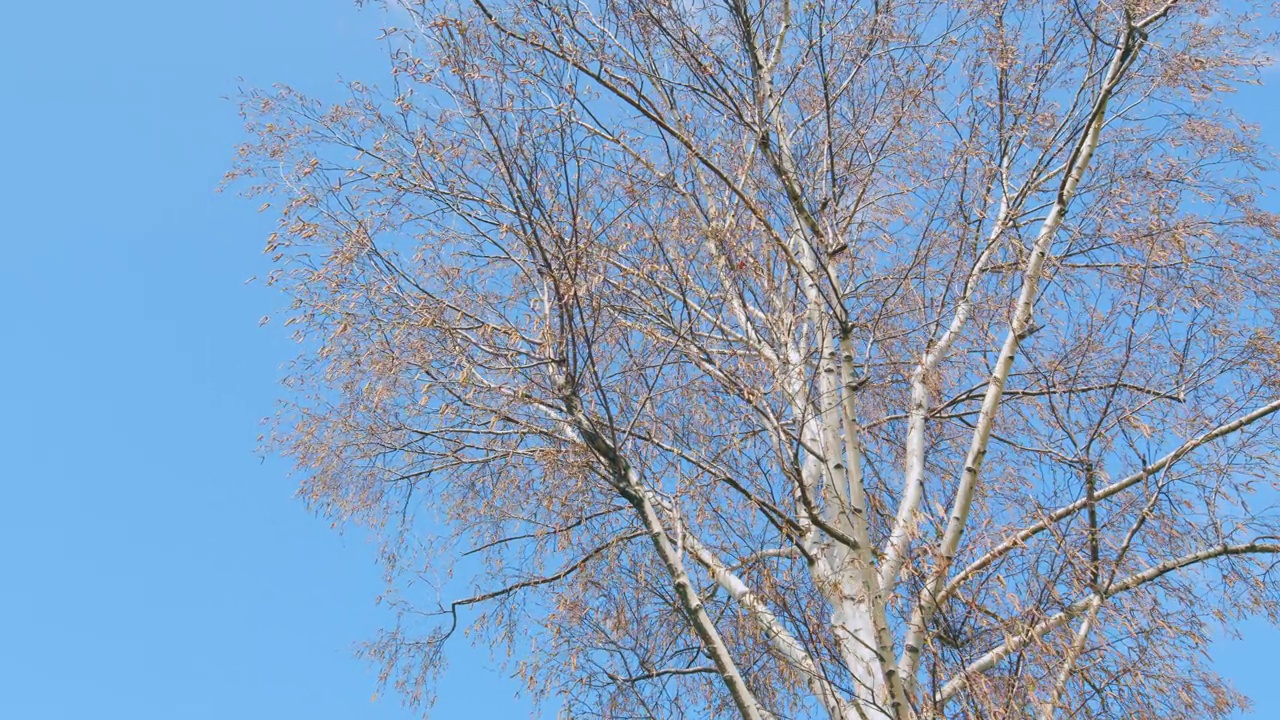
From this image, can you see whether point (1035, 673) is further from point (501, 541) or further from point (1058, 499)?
point (501, 541)

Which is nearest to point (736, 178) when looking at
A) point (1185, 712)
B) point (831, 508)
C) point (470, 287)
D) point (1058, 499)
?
point (470, 287)

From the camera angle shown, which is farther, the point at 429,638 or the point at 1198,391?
the point at 429,638

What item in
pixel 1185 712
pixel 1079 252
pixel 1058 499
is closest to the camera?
pixel 1185 712

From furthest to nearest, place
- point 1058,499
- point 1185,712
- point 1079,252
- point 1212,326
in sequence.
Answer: point 1079,252
point 1212,326
point 1058,499
point 1185,712

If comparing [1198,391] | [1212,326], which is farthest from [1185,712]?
[1212,326]

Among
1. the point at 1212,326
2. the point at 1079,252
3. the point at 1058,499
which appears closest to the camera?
the point at 1058,499

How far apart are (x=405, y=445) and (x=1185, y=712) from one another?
4551mm

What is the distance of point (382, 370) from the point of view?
234 inches

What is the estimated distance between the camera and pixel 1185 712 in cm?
488

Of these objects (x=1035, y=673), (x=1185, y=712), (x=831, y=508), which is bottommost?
(x=1185, y=712)

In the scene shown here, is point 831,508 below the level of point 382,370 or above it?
below

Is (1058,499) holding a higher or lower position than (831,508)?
lower

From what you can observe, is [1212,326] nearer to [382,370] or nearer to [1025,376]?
[1025,376]

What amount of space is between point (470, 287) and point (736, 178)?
5.73 ft
